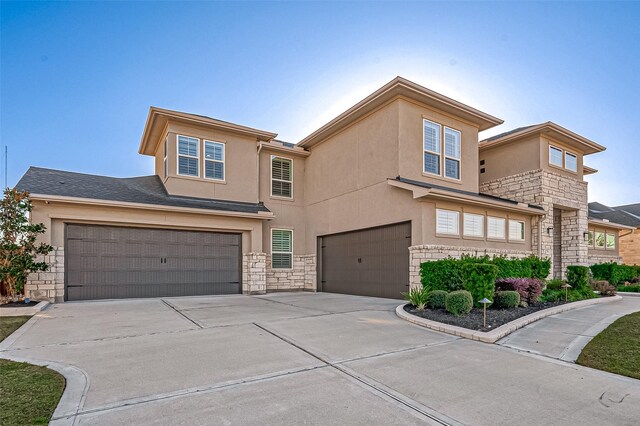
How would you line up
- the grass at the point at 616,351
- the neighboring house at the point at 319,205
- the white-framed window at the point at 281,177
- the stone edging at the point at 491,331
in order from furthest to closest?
the white-framed window at the point at 281,177, the neighboring house at the point at 319,205, the stone edging at the point at 491,331, the grass at the point at 616,351

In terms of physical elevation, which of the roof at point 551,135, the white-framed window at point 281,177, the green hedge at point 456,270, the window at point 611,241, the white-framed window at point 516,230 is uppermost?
the roof at point 551,135

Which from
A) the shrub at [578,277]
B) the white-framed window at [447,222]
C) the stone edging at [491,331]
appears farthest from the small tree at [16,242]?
the shrub at [578,277]

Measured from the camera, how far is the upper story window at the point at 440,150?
43.0 ft

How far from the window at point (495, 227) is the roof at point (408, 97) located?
3.98 metres

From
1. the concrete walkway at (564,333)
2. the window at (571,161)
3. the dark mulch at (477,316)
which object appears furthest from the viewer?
the window at (571,161)

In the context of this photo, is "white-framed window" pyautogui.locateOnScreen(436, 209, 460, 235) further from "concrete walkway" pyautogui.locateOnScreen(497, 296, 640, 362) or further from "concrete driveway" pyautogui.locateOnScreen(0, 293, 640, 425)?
"concrete driveway" pyautogui.locateOnScreen(0, 293, 640, 425)

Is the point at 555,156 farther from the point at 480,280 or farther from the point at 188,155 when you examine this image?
the point at 188,155

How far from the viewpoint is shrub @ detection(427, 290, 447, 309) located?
864 centimetres

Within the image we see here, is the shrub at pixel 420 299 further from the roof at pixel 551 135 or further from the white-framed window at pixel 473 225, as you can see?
the roof at pixel 551 135

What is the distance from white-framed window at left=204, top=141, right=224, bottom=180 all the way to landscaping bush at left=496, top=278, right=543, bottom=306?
1077 cm

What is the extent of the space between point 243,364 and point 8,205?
8.88 m

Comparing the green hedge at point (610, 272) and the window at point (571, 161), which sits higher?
the window at point (571, 161)

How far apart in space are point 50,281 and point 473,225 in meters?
13.8

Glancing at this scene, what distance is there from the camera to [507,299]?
340 inches
